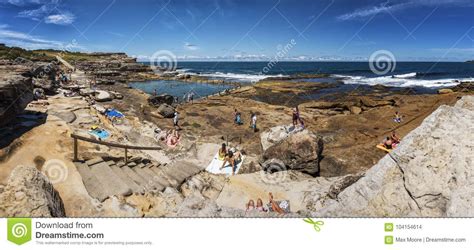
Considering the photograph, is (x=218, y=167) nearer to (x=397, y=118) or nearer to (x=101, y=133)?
(x=101, y=133)

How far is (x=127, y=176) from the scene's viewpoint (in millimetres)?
11297

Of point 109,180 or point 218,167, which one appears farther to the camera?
point 218,167

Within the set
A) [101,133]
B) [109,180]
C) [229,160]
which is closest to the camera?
[109,180]

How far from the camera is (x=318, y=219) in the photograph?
476 centimetres

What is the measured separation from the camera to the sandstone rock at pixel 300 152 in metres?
15.8

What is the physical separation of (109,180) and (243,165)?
27.5 ft

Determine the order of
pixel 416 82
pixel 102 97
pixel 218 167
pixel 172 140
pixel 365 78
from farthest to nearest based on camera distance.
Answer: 1. pixel 365 78
2. pixel 416 82
3. pixel 102 97
4. pixel 172 140
5. pixel 218 167

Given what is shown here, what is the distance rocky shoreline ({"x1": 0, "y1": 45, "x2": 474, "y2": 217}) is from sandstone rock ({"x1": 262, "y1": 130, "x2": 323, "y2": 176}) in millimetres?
54

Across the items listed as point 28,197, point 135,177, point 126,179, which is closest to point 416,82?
point 135,177

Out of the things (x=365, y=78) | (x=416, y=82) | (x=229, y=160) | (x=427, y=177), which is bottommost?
(x=229, y=160)

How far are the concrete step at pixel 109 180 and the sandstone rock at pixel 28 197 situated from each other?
1.95m

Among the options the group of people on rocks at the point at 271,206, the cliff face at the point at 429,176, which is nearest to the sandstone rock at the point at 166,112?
the group of people on rocks at the point at 271,206

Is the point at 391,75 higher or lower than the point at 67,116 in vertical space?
higher

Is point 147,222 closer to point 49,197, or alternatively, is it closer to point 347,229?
point 347,229
